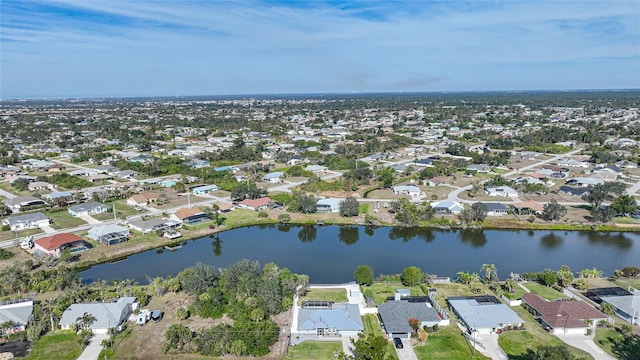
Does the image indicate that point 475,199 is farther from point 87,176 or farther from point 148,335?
point 87,176

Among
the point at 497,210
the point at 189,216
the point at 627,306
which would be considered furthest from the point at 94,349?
the point at 497,210

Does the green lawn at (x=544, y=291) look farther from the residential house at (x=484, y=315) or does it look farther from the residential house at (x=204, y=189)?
the residential house at (x=204, y=189)

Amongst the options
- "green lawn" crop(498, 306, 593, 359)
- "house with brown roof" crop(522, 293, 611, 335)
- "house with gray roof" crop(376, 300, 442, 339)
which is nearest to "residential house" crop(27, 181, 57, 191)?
"house with gray roof" crop(376, 300, 442, 339)

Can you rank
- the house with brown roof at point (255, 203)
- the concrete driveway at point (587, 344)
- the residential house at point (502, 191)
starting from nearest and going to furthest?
the concrete driveway at point (587, 344), the house with brown roof at point (255, 203), the residential house at point (502, 191)

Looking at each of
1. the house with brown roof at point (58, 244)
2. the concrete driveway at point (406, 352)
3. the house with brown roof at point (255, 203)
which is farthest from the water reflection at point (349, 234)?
the house with brown roof at point (58, 244)

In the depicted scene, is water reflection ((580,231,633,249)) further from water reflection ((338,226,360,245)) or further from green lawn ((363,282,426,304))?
green lawn ((363,282,426,304))

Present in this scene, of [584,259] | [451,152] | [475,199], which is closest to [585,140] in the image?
[451,152]
